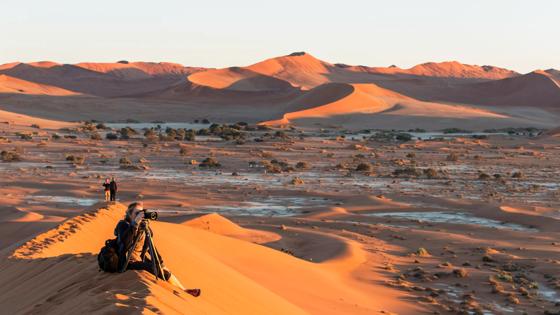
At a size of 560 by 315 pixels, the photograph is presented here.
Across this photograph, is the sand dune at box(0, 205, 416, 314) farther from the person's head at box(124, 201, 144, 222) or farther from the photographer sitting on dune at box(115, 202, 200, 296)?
the person's head at box(124, 201, 144, 222)

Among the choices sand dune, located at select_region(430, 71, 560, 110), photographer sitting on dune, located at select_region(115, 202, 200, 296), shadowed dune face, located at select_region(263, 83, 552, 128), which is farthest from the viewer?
sand dune, located at select_region(430, 71, 560, 110)

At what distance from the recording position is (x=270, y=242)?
18922 mm

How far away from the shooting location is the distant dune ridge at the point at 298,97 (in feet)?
324

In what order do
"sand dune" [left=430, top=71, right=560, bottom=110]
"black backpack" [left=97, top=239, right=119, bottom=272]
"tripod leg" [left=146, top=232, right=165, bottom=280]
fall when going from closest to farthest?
"tripod leg" [left=146, top=232, right=165, bottom=280] → "black backpack" [left=97, top=239, right=119, bottom=272] → "sand dune" [left=430, top=71, right=560, bottom=110]

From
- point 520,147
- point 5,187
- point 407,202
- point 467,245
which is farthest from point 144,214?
point 520,147

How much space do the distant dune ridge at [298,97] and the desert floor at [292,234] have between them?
50.2 m

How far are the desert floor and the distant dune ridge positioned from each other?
165 ft

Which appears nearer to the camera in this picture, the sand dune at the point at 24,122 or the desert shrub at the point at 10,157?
the desert shrub at the point at 10,157

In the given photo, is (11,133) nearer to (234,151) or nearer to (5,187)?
(234,151)

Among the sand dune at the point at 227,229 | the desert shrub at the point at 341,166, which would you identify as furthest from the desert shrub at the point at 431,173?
the sand dune at the point at 227,229

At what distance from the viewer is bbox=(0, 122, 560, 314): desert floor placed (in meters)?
9.71

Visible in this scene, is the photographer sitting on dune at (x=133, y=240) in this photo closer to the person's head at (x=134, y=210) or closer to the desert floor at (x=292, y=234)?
the person's head at (x=134, y=210)

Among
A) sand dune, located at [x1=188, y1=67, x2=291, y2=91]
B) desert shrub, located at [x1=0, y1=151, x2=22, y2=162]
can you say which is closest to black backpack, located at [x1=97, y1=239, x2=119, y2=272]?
desert shrub, located at [x1=0, y1=151, x2=22, y2=162]

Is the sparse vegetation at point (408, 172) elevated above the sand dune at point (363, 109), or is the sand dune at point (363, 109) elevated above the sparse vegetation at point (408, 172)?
the sand dune at point (363, 109)
